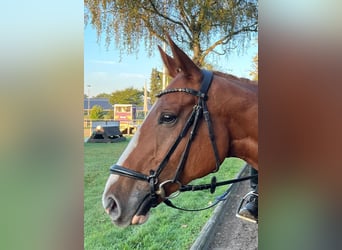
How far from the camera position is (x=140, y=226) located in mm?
1329

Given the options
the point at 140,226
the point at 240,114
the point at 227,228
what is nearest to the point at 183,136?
the point at 240,114

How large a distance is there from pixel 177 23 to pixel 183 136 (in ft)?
2.13

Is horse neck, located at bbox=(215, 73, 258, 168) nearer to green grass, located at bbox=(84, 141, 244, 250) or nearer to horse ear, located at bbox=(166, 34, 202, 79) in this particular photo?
horse ear, located at bbox=(166, 34, 202, 79)

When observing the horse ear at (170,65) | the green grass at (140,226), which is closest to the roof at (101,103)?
the green grass at (140,226)

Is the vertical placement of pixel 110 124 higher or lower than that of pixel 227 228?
higher

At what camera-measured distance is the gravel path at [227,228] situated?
130cm

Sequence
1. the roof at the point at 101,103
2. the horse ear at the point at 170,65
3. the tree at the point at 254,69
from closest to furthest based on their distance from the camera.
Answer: the horse ear at the point at 170,65
the tree at the point at 254,69
the roof at the point at 101,103

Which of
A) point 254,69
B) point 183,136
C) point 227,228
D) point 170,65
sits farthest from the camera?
point 227,228

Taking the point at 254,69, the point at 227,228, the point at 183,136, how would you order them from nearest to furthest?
the point at 183,136, the point at 254,69, the point at 227,228

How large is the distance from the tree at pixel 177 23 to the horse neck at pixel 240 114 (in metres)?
0.34

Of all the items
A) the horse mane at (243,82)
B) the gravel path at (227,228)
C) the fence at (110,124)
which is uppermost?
the horse mane at (243,82)

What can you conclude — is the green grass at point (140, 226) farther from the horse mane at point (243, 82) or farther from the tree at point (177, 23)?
the tree at point (177, 23)

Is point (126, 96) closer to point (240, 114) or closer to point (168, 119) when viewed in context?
point (168, 119)

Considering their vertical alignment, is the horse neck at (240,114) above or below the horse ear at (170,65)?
below
